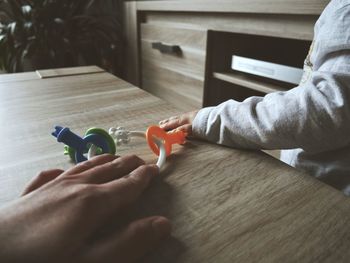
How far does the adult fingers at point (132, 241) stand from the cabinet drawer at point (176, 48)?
38.0 inches

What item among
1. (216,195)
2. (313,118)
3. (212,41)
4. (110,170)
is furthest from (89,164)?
(212,41)

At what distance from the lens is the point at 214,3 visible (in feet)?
3.33

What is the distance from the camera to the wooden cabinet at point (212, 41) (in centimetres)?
82

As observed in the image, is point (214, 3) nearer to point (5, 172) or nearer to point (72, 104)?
point (72, 104)

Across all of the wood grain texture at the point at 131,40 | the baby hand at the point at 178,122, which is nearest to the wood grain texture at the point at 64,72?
the baby hand at the point at 178,122

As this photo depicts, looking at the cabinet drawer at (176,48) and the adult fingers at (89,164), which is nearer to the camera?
the adult fingers at (89,164)

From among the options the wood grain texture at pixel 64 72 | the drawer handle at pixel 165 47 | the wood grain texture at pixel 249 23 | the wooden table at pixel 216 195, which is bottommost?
the drawer handle at pixel 165 47

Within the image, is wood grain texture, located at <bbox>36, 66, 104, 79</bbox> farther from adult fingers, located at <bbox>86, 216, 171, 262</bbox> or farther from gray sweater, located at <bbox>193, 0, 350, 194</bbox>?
adult fingers, located at <bbox>86, 216, 171, 262</bbox>

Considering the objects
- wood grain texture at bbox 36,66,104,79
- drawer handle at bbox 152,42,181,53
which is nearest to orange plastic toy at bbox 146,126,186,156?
wood grain texture at bbox 36,66,104,79

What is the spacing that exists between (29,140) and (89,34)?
142cm

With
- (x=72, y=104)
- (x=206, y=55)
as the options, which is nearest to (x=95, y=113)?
(x=72, y=104)

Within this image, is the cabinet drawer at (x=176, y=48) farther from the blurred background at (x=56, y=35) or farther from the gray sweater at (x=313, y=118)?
the gray sweater at (x=313, y=118)

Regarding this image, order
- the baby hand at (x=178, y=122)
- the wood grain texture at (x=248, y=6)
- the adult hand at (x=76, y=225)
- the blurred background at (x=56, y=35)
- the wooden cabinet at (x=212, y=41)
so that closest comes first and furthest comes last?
the adult hand at (x=76, y=225) → the baby hand at (x=178, y=122) → the wood grain texture at (x=248, y=6) → the wooden cabinet at (x=212, y=41) → the blurred background at (x=56, y=35)

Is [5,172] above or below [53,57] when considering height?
above
